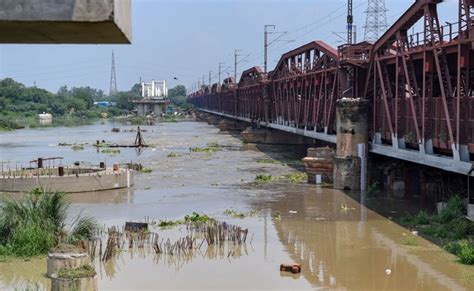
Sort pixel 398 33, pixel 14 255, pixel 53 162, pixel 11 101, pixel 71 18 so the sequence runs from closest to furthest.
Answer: pixel 71 18 < pixel 14 255 < pixel 398 33 < pixel 53 162 < pixel 11 101

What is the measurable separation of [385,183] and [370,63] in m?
6.82

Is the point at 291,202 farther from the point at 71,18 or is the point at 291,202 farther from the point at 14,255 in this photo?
the point at 71,18

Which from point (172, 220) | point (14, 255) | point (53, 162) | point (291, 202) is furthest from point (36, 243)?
point (53, 162)

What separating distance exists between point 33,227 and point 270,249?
24.9 ft

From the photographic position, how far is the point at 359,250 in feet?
69.8

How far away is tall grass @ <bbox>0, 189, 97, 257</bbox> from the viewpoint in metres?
19.2

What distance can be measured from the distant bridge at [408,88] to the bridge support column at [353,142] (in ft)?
2.15

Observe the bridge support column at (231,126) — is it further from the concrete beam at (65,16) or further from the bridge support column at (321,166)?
the concrete beam at (65,16)

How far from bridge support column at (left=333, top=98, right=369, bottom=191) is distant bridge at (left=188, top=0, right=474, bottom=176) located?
2.15 feet

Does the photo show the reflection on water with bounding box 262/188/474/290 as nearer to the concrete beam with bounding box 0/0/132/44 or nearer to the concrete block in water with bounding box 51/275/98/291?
the concrete block in water with bounding box 51/275/98/291

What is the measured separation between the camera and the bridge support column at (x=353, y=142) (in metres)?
35.0

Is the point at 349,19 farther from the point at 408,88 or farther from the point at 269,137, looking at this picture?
the point at 408,88

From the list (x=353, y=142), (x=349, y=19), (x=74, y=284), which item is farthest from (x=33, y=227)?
(x=349, y=19)

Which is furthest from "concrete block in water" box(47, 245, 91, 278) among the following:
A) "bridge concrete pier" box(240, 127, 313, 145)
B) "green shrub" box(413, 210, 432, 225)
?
"bridge concrete pier" box(240, 127, 313, 145)
